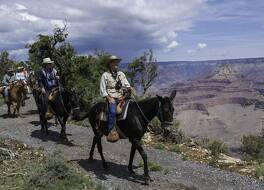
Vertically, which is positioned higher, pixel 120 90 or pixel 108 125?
pixel 120 90

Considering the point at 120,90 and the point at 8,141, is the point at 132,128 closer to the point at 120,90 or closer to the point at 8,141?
the point at 120,90

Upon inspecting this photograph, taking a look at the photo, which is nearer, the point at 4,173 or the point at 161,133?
Result: the point at 4,173

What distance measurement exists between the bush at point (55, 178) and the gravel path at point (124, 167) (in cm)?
71

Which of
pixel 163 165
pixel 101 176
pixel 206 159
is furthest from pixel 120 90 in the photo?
pixel 206 159

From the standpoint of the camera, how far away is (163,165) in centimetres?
1391

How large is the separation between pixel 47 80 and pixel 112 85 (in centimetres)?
517

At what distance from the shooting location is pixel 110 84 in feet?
37.9

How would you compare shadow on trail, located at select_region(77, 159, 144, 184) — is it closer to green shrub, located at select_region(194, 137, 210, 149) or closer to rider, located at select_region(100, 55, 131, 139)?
rider, located at select_region(100, 55, 131, 139)

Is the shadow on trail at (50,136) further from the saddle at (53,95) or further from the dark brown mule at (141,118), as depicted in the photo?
the dark brown mule at (141,118)

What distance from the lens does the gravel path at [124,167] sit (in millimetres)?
11562

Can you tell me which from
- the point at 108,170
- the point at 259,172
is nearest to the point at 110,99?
the point at 108,170

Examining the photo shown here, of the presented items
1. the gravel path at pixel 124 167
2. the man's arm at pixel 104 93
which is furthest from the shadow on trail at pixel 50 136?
the man's arm at pixel 104 93

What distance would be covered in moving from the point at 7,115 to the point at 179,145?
10240mm

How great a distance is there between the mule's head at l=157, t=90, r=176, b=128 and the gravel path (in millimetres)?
1801
